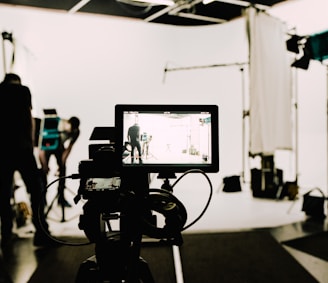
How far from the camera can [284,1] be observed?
518 centimetres

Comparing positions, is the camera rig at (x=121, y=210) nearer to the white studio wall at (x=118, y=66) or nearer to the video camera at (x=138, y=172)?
the video camera at (x=138, y=172)

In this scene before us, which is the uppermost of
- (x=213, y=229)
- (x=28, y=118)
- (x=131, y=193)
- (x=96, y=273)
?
(x=28, y=118)

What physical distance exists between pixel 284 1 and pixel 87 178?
190 inches

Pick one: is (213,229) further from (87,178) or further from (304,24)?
(304,24)

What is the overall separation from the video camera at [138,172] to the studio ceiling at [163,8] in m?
3.84

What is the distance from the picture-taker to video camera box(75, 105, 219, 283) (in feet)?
3.95

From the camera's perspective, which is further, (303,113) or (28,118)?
(303,113)

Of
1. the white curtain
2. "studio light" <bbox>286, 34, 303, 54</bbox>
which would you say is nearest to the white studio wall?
the white curtain

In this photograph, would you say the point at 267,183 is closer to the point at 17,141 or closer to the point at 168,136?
the point at 17,141

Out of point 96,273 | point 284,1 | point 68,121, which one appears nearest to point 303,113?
point 284,1

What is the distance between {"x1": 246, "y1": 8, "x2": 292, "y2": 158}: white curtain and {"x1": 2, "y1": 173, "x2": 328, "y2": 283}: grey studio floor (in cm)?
67

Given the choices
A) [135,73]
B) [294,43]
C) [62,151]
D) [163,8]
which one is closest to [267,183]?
[294,43]

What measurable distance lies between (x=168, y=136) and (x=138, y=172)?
175 mm

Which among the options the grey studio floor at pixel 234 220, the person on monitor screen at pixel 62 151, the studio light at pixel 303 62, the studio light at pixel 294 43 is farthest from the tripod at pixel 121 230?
the studio light at pixel 294 43
